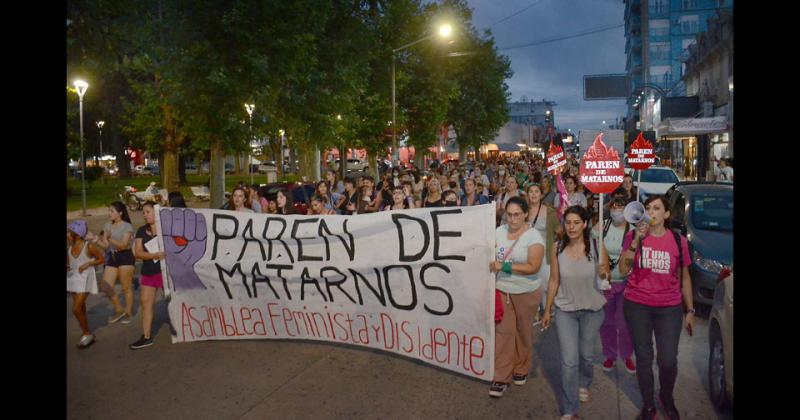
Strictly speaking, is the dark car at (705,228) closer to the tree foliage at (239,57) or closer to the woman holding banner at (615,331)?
the woman holding banner at (615,331)

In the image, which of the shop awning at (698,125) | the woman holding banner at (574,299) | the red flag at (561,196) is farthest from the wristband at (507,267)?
the shop awning at (698,125)

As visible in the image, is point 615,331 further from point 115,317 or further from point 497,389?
point 115,317

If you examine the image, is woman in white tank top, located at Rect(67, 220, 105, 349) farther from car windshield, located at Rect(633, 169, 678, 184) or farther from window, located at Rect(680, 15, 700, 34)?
window, located at Rect(680, 15, 700, 34)

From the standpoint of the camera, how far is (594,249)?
17.7ft

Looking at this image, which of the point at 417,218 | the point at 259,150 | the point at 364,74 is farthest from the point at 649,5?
the point at 417,218

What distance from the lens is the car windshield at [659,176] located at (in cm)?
2177

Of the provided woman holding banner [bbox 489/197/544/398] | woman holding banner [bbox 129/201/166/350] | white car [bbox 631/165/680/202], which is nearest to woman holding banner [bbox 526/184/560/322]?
woman holding banner [bbox 489/197/544/398]

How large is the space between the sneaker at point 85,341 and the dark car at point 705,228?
21.1 ft

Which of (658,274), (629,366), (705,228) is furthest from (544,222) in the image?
(658,274)

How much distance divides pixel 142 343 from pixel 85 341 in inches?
Result: 25.4

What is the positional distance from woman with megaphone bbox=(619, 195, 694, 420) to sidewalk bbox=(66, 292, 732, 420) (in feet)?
1.53

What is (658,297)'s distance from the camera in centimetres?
484
